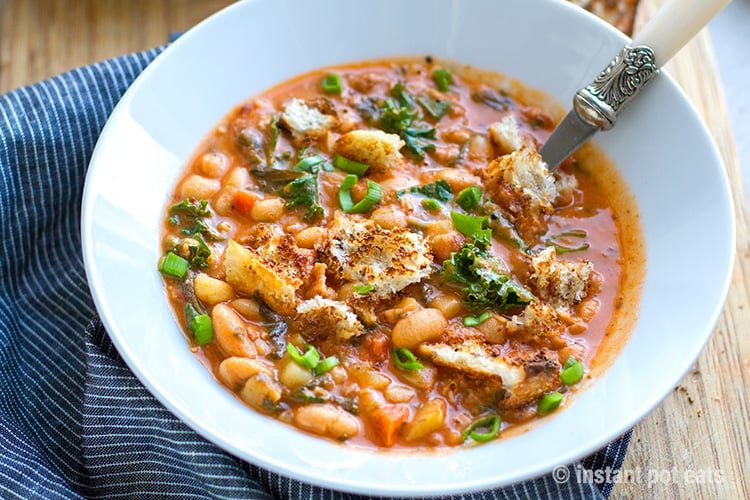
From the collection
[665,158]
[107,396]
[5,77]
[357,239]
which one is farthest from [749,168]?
[5,77]

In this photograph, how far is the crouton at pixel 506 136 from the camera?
4.80m

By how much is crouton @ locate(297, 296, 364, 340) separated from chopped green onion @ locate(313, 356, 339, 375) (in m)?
0.12

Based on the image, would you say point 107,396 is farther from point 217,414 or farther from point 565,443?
point 565,443

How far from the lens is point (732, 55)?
7406mm

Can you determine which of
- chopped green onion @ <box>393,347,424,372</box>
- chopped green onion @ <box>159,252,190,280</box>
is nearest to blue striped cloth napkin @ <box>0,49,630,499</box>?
chopped green onion @ <box>159,252,190,280</box>

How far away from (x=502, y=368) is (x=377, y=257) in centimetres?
84

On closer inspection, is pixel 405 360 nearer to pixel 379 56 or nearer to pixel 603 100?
pixel 603 100

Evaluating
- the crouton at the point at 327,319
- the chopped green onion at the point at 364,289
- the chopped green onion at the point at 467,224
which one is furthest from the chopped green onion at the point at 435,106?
the crouton at the point at 327,319

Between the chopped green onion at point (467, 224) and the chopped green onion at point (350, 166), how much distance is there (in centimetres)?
61

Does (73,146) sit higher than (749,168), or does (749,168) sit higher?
(749,168)

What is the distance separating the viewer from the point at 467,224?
14.3 ft

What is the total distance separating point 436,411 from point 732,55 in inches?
207

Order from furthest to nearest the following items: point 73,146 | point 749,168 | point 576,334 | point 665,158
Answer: point 749,168 → point 73,146 → point 665,158 → point 576,334

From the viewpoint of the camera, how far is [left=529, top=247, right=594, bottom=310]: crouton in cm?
414
